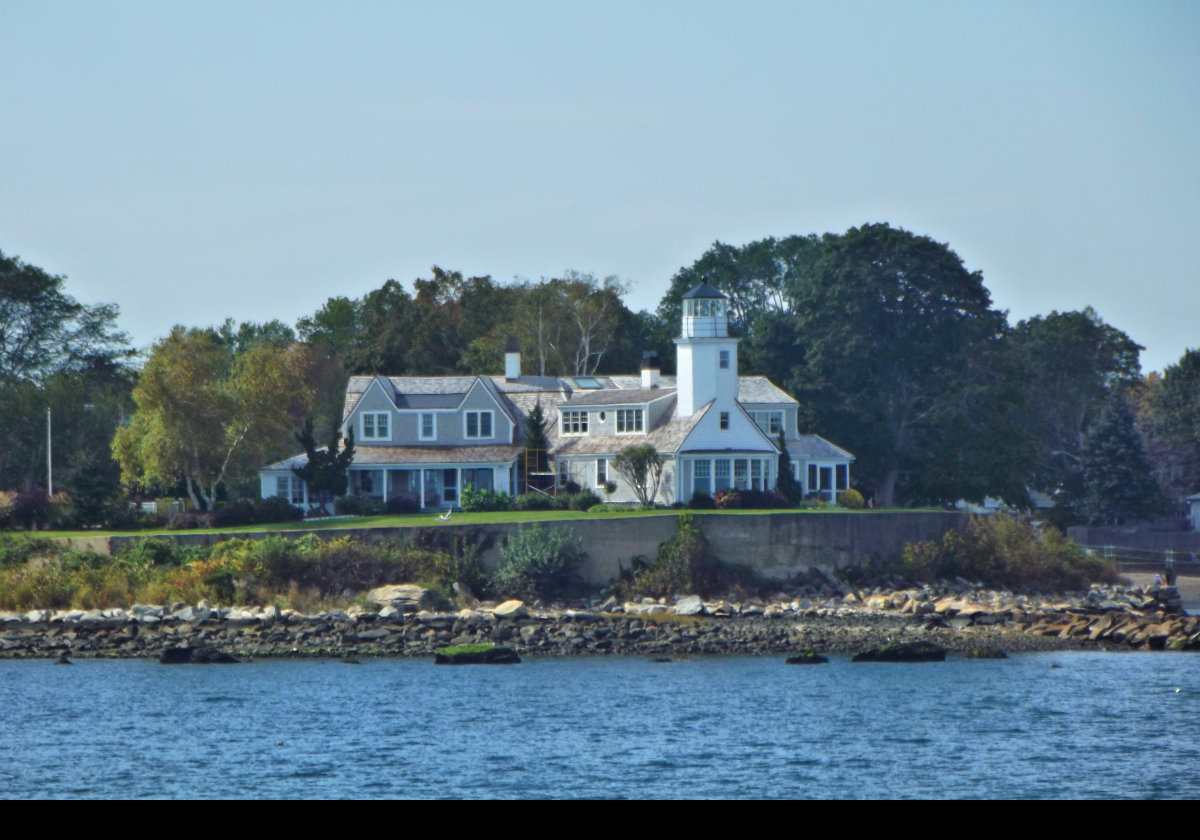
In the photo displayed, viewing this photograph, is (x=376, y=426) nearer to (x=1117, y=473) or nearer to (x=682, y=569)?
(x=682, y=569)

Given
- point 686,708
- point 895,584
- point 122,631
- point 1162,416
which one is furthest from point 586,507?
point 1162,416

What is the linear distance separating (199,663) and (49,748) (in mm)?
8689

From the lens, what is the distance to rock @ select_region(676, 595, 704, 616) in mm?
38156

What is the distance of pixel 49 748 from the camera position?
22453 millimetres

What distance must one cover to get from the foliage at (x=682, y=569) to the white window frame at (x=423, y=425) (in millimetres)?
12806

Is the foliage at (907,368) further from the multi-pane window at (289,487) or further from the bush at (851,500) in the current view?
the multi-pane window at (289,487)

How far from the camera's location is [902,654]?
32.5 metres

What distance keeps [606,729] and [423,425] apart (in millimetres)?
27169

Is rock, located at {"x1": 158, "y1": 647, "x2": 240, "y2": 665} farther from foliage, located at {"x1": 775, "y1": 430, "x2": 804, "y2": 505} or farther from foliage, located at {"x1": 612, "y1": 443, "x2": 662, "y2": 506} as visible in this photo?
foliage, located at {"x1": 775, "y1": 430, "x2": 804, "y2": 505}

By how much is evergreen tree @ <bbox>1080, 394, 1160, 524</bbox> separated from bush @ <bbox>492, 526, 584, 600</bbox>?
31.7 meters

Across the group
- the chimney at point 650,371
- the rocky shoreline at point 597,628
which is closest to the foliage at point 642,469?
the rocky shoreline at point 597,628

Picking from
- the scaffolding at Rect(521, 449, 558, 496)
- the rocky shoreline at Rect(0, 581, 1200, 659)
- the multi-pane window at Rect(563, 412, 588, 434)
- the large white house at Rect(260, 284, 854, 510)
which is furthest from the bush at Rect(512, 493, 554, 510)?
the rocky shoreline at Rect(0, 581, 1200, 659)

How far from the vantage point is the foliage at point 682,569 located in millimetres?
40031

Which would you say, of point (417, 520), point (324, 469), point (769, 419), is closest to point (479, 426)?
point (324, 469)
